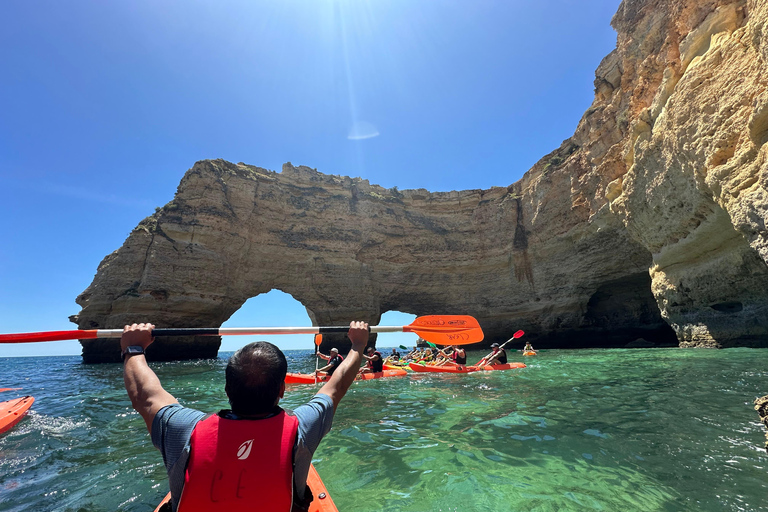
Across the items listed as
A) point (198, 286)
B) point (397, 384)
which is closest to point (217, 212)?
point (198, 286)

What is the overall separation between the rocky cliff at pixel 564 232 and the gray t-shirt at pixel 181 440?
11961 mm

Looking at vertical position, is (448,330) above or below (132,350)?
below

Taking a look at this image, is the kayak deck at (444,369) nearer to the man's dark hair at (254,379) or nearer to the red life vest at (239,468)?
the man's dark hair at (254,379)

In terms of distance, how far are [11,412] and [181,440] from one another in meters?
8.87

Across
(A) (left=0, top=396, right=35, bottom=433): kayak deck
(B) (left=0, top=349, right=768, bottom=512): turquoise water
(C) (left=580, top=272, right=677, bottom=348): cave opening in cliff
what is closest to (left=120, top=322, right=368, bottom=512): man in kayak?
(B) (left=0, top=349, right=768, bottom=512): turquoise water

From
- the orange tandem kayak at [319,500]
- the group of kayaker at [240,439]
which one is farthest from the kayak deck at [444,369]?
the group of kayaker at [240,439]

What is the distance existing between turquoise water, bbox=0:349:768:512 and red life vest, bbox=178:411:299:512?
8.17 ft

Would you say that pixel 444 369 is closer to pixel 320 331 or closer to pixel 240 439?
pixel 320 331

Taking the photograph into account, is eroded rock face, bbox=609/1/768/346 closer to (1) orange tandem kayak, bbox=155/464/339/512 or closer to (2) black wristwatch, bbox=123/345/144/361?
(1) orange tandem kayak, bbox=155/464/339/512

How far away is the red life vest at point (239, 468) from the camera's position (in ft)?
4.28

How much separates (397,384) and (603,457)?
7170mm

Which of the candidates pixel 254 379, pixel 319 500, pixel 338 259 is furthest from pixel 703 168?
pixel 338 259

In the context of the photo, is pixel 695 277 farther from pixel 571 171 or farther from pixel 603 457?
pixel 603 457

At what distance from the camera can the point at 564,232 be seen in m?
25.1
